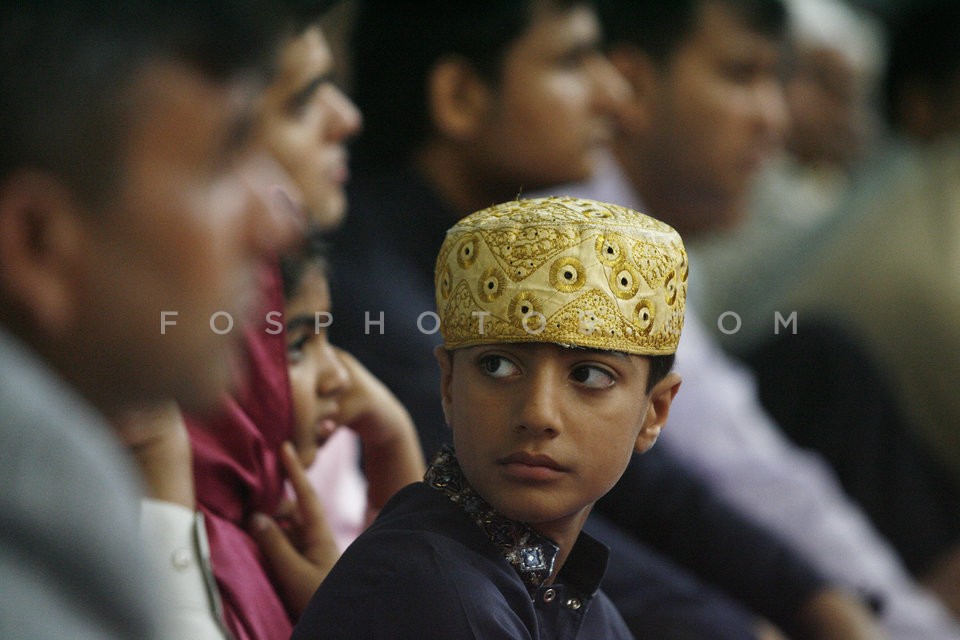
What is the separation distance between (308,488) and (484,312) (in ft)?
0.80

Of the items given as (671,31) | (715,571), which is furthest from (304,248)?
(671,31)

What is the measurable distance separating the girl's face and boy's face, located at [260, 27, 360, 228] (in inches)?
5.6

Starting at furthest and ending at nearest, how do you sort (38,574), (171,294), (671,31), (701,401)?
(671,31) < (701,401) < (171,294) < (38,574)

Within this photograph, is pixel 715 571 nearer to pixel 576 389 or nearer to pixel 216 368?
pixel 576 389

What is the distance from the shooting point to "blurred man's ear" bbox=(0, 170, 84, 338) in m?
0.64

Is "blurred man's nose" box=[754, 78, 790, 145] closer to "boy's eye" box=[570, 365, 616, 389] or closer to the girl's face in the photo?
the girl's face

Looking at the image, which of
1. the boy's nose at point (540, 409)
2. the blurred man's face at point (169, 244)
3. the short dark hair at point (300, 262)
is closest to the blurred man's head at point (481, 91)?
the short dark hair at point (300, 262)

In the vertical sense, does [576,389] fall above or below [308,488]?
above

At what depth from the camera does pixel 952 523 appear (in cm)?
248

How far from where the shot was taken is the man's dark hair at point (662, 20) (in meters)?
2.45

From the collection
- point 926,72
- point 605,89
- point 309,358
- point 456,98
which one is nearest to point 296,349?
point 309,358

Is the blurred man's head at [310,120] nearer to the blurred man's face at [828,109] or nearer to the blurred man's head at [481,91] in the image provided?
the blurred man's head at [481,91]

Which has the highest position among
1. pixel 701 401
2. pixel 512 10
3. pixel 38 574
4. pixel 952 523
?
pixel 512 10

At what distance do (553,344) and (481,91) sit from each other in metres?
0.84
